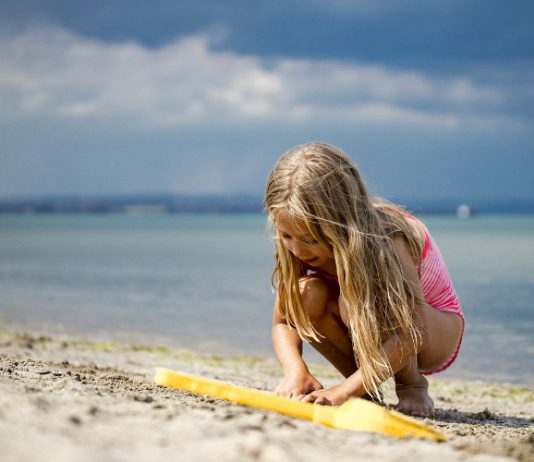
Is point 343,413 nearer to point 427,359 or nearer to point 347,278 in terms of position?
point 347,278

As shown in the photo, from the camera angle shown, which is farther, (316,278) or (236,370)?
(236,370)

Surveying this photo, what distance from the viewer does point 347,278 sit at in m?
2.95

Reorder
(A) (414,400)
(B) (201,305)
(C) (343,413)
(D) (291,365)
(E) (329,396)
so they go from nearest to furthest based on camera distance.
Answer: (C) (343,413) < (E) (329,396) < (D) (291,365) < (A) (414,400) < (B) (201,305)

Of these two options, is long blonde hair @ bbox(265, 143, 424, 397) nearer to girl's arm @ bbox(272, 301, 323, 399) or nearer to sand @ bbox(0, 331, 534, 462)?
girl's arm @ bbox(272, 301, 323, 399)

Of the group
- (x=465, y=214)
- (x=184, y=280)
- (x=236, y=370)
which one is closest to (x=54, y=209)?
(x=465, y=214)

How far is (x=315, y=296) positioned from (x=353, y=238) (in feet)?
1.37

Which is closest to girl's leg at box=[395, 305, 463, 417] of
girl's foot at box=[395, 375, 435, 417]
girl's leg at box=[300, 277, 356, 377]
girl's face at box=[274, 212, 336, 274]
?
girl's foot at box=[395, 375, 435, 417]

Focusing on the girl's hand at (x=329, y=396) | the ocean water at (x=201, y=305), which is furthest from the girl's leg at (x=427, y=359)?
the ocean water at (x=201, y=305)

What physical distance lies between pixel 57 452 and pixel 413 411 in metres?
2.04

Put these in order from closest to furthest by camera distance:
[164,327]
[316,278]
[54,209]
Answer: [316,278] < [164,327] < [54,209]

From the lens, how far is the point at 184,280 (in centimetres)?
1368

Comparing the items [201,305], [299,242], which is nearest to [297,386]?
[299,242]

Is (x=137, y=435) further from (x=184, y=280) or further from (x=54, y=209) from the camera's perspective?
(x=54, y=209)

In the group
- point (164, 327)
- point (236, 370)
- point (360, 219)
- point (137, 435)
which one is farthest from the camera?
point (164, 327)
